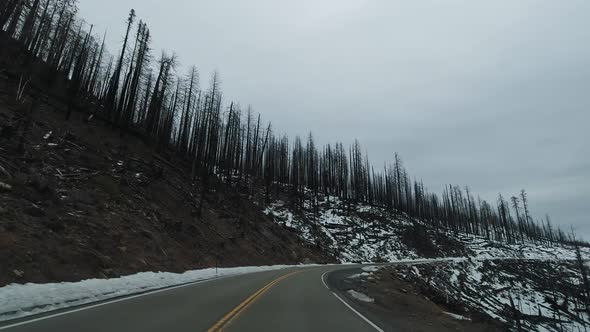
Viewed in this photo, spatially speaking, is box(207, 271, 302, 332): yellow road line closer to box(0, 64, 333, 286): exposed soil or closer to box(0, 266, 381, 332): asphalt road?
box(0, 266, 381, 332): asphalt road

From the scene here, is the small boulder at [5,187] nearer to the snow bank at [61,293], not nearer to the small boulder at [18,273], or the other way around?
the small boulder at [18,273]

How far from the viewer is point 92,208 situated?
19422 millimetres

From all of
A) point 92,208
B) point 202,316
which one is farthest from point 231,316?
point 92,208

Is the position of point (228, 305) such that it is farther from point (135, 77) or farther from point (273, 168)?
point (273, 168)

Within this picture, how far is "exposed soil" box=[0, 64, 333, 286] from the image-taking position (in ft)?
43.7

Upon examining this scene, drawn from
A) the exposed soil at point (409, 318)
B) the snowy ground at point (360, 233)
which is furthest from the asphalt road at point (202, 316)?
the snowy ground at point (360, 233)

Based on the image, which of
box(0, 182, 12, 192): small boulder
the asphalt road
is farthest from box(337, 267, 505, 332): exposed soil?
box(0, 182, 12, 192): small boulder

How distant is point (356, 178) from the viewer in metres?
92.4

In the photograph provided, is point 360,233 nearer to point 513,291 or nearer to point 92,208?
point 513,291

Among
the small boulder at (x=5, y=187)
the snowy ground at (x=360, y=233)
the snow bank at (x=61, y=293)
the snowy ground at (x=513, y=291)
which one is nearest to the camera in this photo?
the snow bank at (x=61, y=293)

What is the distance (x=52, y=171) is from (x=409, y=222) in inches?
3130

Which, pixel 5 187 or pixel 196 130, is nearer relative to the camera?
pixel 5 187

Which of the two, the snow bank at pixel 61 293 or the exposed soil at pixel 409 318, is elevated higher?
the snow bank at pixel 61 293

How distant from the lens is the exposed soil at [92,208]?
13.3m
